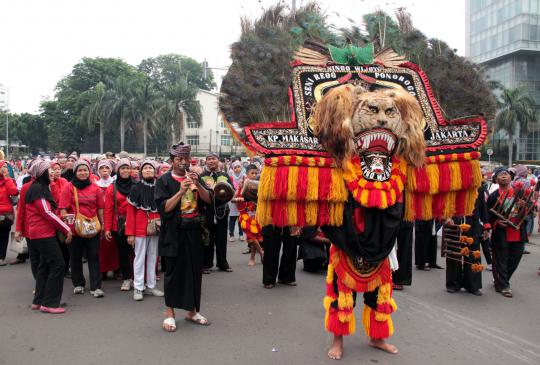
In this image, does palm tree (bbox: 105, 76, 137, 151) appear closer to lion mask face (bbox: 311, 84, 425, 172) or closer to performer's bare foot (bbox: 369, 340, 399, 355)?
performer's bare foot (bbox: 369, 340, 399, 355)

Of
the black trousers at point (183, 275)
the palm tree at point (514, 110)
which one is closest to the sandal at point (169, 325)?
the black trousers at point (183, 275)

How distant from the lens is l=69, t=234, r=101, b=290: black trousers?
5.95 metres

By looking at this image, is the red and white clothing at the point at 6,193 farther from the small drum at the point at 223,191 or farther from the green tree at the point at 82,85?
the green tree at the point at 82,85

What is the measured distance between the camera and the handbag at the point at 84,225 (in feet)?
19.1

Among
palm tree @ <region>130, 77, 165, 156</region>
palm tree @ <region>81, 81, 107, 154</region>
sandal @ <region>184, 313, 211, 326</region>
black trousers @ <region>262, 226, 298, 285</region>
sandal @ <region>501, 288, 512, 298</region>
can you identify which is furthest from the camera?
palm tree @ <region>81, 81, 107, 154</region>

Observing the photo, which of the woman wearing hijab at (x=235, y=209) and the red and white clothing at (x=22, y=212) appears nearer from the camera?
the red and white clothing at (x=22, y=212)

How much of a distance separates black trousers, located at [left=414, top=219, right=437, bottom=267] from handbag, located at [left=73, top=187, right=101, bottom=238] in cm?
492

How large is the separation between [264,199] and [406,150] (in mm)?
1220

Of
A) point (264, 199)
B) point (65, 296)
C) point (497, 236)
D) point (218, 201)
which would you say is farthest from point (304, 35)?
point (65, 296)

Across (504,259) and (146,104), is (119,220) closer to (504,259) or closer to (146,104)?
(504,259)

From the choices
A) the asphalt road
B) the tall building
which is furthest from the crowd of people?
the tall building

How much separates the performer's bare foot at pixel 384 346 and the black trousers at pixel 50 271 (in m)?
3.44

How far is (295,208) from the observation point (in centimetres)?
376

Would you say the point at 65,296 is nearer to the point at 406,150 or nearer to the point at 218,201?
the point at 218,201
